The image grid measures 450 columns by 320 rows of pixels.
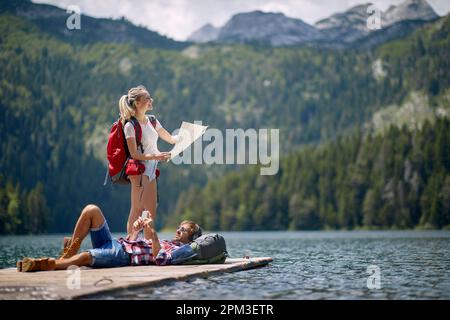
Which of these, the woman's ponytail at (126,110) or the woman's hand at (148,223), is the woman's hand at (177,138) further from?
the woman's hand at (148,223)

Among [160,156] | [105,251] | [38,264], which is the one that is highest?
[160,156]

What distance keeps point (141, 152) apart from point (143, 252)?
2.73 meters

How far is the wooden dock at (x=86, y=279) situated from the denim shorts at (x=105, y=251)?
1.43 ft

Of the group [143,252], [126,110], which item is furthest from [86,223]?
[126,110]

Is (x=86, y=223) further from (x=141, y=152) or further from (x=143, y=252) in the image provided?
(x=141, y=152)

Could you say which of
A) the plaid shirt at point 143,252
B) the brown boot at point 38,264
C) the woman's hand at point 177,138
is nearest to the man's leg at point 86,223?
the brown boot at point 38,264

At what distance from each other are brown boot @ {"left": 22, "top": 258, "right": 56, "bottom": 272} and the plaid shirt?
2.13m

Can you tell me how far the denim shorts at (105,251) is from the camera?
71.9ft

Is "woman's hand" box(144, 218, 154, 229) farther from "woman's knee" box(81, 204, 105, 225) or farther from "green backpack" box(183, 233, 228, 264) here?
"green backpack" box(183, 233, 228, 264)

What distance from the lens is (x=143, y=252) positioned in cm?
2333

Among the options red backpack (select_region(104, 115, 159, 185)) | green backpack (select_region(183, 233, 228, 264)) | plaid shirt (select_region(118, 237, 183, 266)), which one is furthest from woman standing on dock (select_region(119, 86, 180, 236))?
green backpack (select_region(183, 233, 228, 264))

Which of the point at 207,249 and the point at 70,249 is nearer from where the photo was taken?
the point at 70,249
